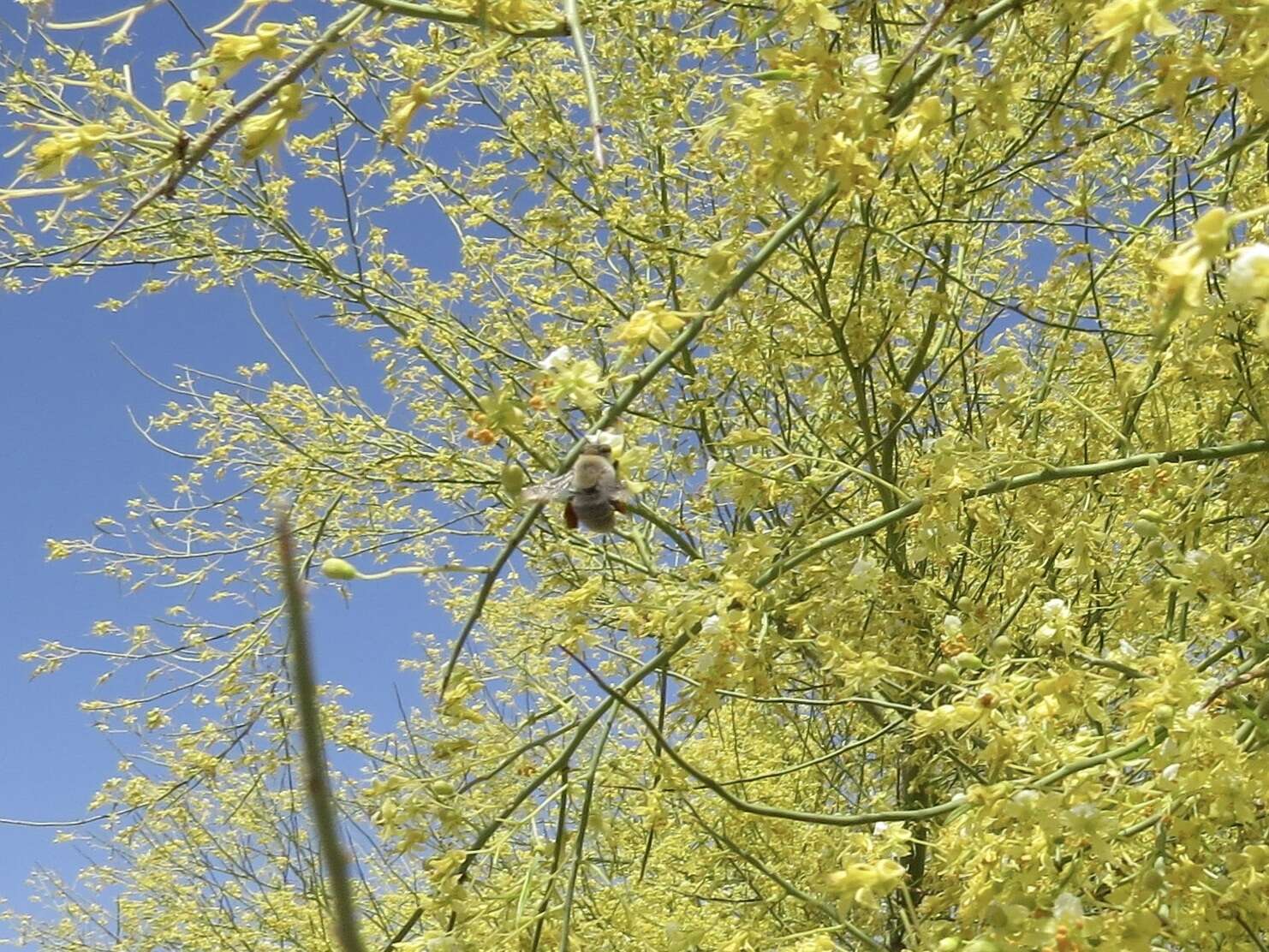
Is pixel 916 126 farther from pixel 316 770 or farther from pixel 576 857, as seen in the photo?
pixel 316 770

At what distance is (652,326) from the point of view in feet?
5.05

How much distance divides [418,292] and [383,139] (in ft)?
12.0

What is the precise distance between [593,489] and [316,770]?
1319mm

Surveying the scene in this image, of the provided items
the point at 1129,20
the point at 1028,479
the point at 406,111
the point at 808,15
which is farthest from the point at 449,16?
the point at 1028,479

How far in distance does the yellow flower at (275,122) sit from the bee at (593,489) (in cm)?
50

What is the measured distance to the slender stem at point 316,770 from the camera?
0.31m

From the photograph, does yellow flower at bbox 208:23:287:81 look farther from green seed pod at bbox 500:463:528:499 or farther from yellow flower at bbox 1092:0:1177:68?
yellow flower at bbox 1092:0:1177:68

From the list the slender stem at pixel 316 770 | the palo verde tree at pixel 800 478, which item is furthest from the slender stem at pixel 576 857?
the slender stem at pixel 316 770

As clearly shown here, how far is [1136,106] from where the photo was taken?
3.59 meters

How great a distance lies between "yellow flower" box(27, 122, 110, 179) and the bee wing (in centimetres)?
59

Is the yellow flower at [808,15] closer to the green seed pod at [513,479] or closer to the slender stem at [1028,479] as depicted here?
the green seed pod at [513,479]

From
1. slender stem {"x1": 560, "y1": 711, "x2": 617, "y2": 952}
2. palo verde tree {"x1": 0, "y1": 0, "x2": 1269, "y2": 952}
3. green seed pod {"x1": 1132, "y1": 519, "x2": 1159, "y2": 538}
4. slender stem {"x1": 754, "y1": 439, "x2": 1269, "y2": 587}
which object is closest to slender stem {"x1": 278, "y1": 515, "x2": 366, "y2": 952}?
palo verde tree {"x1": 0, "y1": 0, "x2": 1269, "y2": 952}

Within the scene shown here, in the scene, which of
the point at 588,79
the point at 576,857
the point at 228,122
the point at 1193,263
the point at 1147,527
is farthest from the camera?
the point at 1147,527

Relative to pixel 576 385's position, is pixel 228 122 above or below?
above
